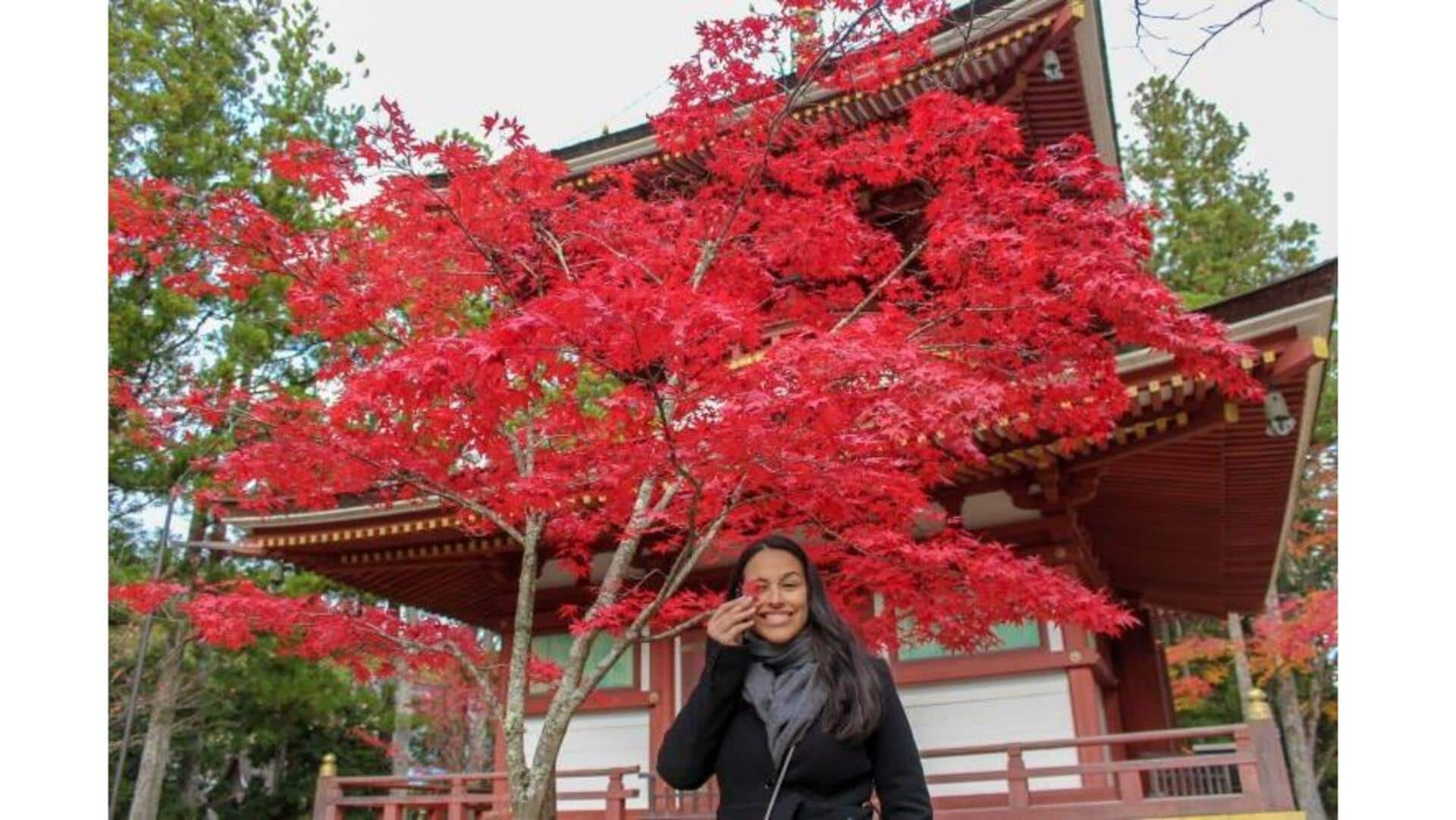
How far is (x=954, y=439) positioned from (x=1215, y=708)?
1928 centimetres

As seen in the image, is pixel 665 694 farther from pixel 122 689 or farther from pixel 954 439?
pixel 122 689

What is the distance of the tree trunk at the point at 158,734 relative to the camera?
12109mm

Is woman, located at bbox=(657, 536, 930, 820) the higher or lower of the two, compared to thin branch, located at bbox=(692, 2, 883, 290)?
lower

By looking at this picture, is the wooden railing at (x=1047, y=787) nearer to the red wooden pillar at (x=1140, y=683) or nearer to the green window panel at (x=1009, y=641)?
the green window panel at (x=1009, y=641)

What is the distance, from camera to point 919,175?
5.75 meters

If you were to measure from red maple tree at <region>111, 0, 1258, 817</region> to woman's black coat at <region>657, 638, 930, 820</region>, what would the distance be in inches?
68.5

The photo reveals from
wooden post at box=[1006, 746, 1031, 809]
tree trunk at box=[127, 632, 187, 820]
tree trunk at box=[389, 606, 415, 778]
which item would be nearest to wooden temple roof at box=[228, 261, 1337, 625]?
wooden post at box=[1006, 746, 1031, 809]

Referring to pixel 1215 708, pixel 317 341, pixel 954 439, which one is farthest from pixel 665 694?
pixel 1215 708

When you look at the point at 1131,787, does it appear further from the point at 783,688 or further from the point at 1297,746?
the point at 1297,746

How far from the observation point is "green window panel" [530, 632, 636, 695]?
26.8 ft

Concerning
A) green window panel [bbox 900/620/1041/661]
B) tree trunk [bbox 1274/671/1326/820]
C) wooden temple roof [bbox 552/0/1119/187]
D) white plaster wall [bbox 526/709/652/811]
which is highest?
wooden temple roof [bbox 552/0/1119/187]

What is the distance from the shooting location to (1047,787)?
6.41 m

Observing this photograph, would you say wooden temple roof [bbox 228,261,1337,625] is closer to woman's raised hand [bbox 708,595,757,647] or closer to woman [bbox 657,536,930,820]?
woman [bbox 657,536,930,820]

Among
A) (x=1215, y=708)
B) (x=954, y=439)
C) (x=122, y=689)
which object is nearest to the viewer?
(x=954, y=439)
